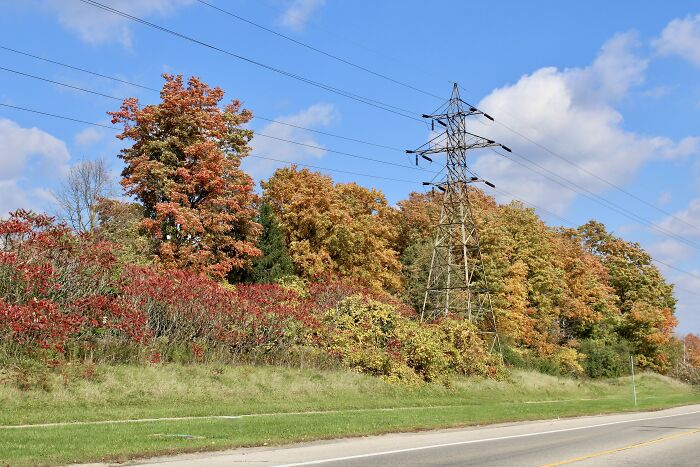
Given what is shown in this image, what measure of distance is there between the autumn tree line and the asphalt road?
9.75 metres

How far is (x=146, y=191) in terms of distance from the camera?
37.6 m

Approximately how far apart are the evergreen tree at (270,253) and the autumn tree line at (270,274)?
4.9 inches

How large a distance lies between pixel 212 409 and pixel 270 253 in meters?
25.1

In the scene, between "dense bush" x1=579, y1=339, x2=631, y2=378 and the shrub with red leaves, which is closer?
the shrub with red leaves

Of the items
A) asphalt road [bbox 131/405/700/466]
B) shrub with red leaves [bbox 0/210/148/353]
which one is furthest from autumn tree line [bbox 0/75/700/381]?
asphalt road [bbox 131/405/700/466]

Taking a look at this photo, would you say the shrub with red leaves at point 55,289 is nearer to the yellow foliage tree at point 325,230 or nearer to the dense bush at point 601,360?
the yellow foliage tree at point 325,230

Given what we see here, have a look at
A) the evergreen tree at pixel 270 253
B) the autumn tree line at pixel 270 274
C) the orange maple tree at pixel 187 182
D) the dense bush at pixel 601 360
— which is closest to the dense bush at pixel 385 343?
the autumn tree line at pixel 270 274

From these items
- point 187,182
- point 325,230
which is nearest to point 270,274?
point 325,230

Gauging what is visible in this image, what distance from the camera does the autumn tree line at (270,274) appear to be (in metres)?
21.5

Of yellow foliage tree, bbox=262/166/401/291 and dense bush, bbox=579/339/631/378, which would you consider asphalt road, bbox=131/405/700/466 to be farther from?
dense bush, bbox=579/339/631/378

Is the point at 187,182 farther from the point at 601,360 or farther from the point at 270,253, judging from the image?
the point at 601,360

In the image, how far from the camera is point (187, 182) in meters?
36.8

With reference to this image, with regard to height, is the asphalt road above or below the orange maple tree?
below

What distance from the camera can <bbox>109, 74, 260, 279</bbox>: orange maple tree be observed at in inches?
Answer: 1410
